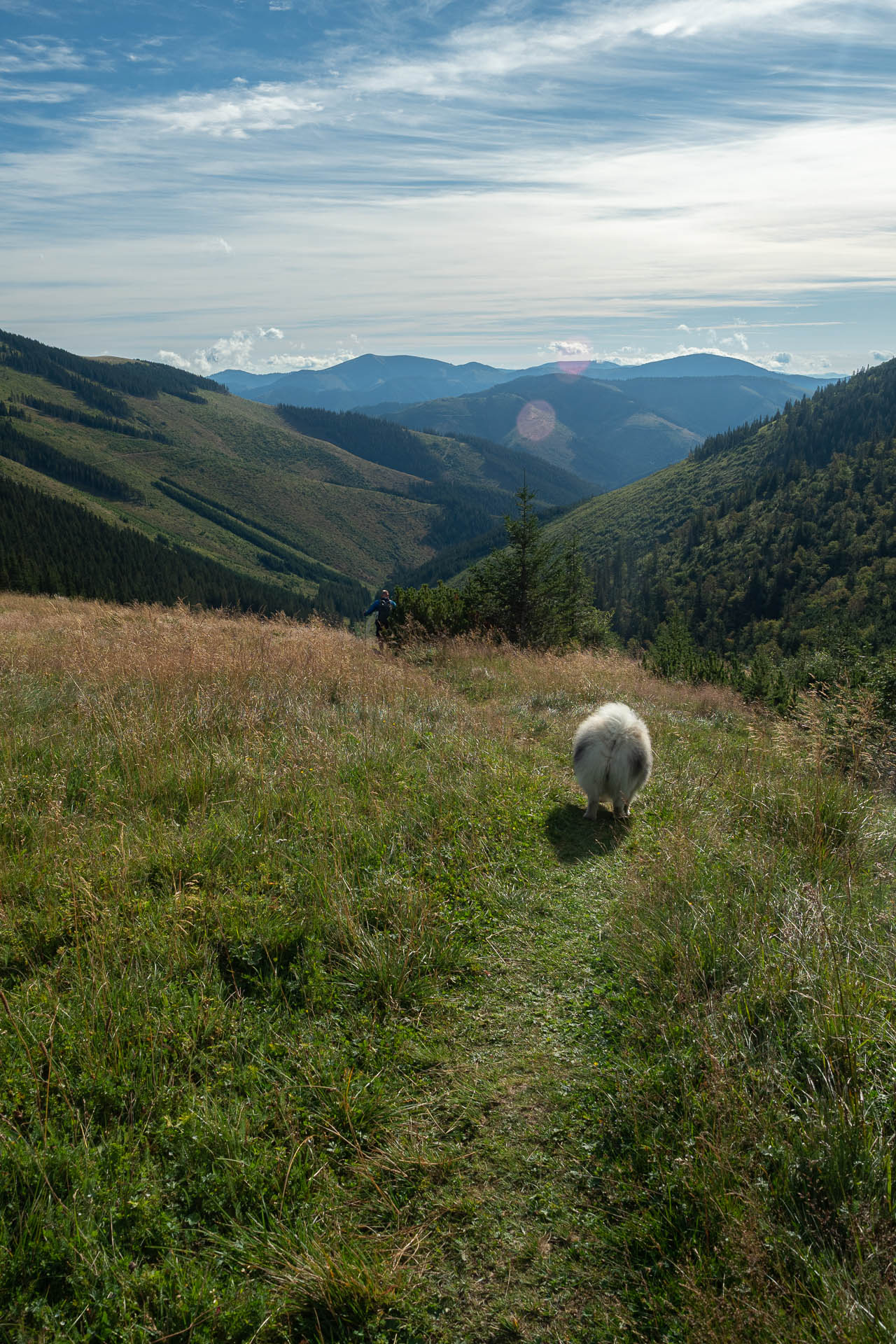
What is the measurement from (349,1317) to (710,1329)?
1.24m

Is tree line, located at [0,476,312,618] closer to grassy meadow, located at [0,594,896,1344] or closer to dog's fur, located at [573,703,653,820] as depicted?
dog's fur, located at [573,703,653,820]

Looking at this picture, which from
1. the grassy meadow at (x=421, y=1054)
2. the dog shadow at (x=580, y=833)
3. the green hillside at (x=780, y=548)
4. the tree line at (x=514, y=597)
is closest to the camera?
the grassy meadow at (x=421, y=1054)

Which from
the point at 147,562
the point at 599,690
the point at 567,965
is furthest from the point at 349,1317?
the point at 147,562

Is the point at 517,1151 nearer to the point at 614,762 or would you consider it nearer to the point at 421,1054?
the point at 421,1054

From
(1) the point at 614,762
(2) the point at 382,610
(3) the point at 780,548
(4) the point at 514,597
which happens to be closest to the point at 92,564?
(4) the point at 514,597

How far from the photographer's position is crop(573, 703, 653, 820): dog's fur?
6980 mm

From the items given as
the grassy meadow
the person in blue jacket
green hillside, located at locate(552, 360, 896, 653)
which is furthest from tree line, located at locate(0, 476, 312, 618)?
green hillside, located at locate(552, 360, 896, 653)

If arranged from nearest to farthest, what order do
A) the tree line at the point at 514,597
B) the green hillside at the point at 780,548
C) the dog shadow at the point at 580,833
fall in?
the dog shadow at the point at 580,833, the tree line at the point at 514,597, the green hillside at the point at 780,548

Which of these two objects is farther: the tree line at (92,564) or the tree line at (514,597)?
the tree line at (92,564)

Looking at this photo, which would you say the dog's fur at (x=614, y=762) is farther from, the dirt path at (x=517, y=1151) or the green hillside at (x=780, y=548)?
the green hillside at (x=780, y=548)

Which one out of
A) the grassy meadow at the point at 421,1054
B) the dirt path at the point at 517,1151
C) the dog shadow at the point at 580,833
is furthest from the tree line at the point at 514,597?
the dirt path at the point at 517,1151

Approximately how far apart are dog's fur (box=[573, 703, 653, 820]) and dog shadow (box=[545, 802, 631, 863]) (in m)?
0.13

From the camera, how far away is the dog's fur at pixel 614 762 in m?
6.98

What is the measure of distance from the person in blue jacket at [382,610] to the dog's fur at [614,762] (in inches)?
413
